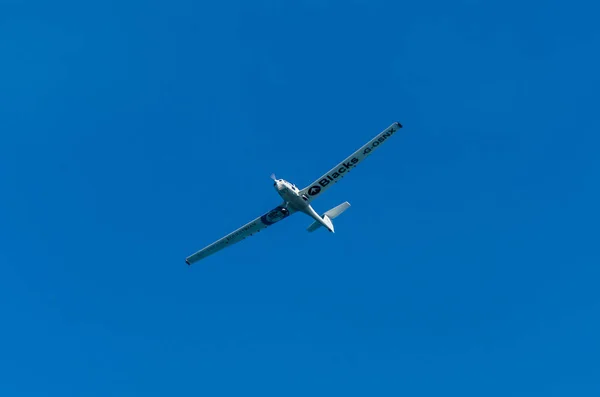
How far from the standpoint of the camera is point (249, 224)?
219ft

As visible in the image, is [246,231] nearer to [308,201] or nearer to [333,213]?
[308,201]

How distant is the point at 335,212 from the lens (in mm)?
67688

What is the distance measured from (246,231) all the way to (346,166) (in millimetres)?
12987

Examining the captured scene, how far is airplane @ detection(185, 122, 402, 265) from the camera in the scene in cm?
6116

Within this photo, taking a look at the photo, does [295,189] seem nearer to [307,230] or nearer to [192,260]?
[307,230]

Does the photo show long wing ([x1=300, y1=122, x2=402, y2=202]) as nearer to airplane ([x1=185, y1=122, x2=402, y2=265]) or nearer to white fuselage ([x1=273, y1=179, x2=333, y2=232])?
airplane ([x1=185, y1=122, x2=402, y2=265])

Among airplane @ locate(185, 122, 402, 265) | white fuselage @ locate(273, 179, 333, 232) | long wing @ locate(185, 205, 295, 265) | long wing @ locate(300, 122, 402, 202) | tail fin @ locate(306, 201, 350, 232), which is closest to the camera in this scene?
long wing @ locate(300, 122, 402, 202)

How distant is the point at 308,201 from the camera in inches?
2500

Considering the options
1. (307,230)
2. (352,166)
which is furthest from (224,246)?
(352,166)

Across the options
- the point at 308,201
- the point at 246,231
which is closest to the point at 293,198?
the point at 308,201

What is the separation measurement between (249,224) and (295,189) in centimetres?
713

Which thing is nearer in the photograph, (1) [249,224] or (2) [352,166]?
(2) [352,166]

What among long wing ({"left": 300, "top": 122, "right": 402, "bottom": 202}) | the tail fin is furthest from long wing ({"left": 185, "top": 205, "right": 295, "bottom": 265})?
the tail fin

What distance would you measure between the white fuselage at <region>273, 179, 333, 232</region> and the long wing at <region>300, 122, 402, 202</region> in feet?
2.04
